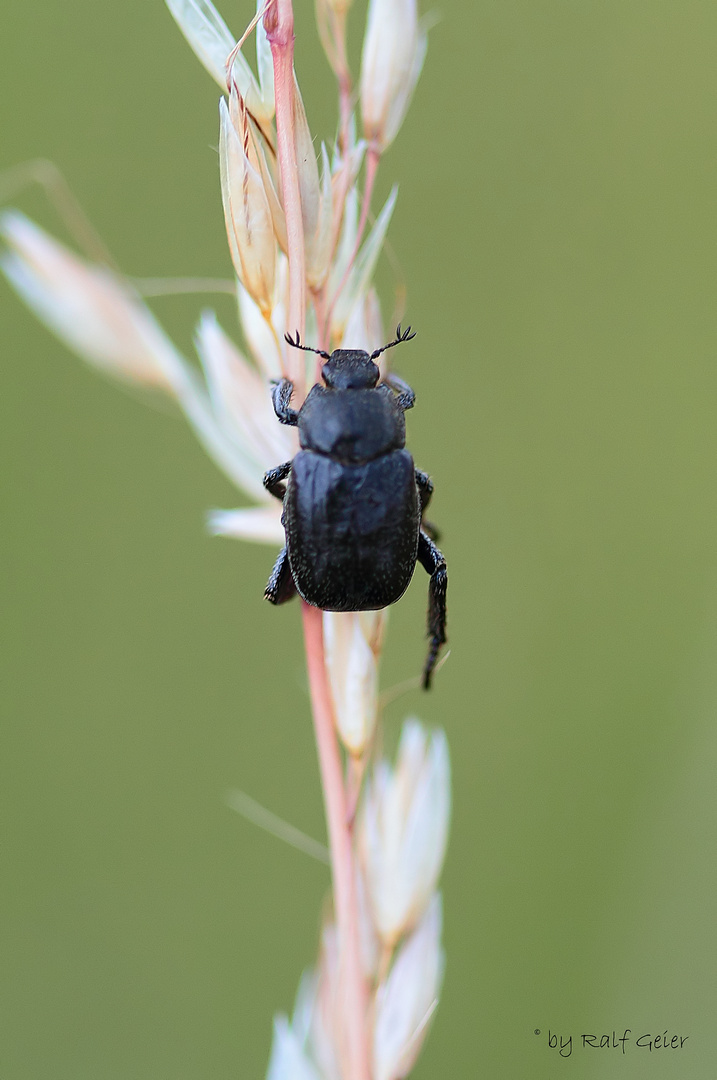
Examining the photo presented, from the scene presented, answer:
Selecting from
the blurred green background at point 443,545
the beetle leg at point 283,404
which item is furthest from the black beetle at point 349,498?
the blurred green background at point 443,545

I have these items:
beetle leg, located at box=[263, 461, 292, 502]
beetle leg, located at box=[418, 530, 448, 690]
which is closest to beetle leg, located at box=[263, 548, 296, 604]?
beetle leg, located at box=[263, 461, 292, 502]

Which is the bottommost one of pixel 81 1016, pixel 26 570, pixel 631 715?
pixel 81 1016

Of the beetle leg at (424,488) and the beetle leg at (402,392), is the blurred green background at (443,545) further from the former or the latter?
the beetle leg at (402,392)

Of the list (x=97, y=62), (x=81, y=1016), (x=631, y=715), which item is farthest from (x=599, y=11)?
(x=81, y=1016)

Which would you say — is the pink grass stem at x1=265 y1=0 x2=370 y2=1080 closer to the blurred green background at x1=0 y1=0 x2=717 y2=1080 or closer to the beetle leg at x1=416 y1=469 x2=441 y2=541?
the beetle leg at x1=416 y1=469 x2=441 y2=541

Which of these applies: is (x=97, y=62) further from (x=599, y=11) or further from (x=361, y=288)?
(x=361, y=288)

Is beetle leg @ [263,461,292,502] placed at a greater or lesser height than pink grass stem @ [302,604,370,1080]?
greater

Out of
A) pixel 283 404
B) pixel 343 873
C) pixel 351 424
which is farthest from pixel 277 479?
pixel 343 873
